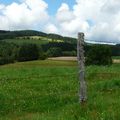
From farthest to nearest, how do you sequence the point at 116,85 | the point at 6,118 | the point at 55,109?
the point at 116,85 < the point at 55,109 < the point at 6,118

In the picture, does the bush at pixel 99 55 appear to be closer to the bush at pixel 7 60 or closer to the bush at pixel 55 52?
the bush at pixel 55 52

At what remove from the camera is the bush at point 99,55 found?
281ft

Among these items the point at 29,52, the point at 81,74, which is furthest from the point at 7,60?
the point at 81,74

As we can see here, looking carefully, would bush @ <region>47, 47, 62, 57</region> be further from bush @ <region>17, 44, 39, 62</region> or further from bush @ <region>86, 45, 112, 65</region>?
bush @ <region>86, 45, 112, 65</region>

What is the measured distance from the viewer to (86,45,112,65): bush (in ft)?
281

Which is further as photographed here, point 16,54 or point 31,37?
point 31,37

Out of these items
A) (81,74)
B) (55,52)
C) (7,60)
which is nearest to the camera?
(81,74)

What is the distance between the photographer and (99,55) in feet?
285

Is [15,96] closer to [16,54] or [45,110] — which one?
[45,110]

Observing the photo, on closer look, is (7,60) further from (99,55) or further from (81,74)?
(81,74)

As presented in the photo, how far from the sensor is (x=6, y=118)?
13758 mm

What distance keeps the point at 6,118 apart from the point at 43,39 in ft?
382

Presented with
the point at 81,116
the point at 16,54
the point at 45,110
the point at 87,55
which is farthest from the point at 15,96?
the point at 16,54

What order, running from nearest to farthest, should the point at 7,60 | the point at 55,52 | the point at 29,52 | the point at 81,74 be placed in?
the point at 81,74 < the point at 7,60 < the point at 29,52 < the point at 55,52
